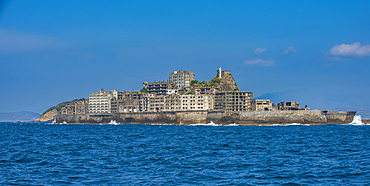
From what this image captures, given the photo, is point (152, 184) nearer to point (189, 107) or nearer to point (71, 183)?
point (71, 183)

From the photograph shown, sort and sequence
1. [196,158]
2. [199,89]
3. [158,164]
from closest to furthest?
[158,164] → [196,158] → [199,89]

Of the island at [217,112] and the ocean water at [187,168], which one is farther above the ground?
the island at [217,112]

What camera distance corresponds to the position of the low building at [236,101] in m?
181

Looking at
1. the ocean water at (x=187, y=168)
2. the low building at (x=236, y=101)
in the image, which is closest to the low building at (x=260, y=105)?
the low building at (x=236, y=101)

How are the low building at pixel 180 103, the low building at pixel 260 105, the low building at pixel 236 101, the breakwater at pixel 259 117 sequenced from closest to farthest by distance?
the breakwater at pixel 259 117
the low building at pixel 180 103
the low building at pixel 236 101
the low building at pixel 260 105

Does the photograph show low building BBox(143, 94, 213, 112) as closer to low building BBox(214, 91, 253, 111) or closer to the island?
the island

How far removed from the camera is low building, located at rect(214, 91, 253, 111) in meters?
181

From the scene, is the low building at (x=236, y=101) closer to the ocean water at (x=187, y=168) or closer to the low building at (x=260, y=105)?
the low building at (x=260, y=105)

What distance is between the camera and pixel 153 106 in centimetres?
19138

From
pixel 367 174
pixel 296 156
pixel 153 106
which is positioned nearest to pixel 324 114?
pixel 153 106

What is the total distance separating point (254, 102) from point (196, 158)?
15020cm

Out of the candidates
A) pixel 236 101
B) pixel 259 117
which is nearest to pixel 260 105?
pixel 236 101

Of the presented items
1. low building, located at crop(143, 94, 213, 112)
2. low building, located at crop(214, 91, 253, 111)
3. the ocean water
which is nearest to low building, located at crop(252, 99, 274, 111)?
low building, located at crop(214, 91, 253, 111)

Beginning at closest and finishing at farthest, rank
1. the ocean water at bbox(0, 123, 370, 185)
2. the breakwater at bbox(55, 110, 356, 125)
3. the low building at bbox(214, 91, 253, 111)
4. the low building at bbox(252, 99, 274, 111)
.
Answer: the ocean water at bbox(0, 123, 370, 185) → the breakwater at bbox(55, 110, 356, 125) → the low building at bbox(214, 91, 253, 111) → the low building at bbox(252, 99, 274, 111)
